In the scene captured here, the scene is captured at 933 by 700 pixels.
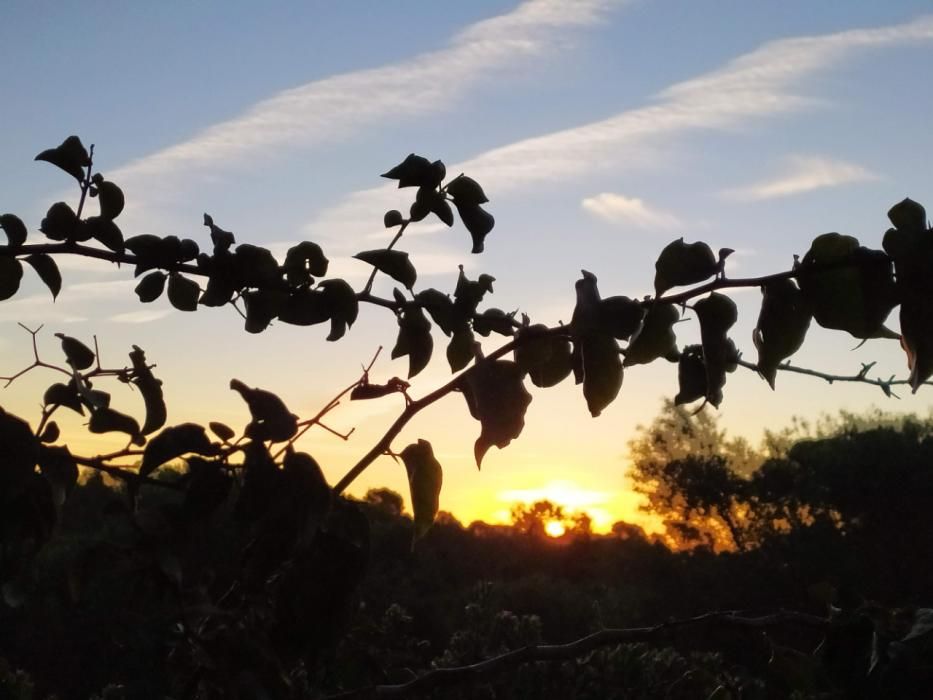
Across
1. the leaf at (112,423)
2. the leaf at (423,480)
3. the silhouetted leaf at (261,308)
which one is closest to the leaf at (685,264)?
the leaf at (423,480)

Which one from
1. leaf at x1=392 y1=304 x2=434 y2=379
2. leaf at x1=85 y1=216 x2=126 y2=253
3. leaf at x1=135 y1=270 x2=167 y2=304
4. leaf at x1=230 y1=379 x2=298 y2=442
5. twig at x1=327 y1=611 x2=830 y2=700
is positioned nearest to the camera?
leaf at x1=230 y1=379 x2=298 y2=442

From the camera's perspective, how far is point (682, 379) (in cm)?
110

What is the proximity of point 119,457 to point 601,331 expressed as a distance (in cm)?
57

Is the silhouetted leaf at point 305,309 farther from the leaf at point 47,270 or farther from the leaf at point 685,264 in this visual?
the leaf at point 685,264

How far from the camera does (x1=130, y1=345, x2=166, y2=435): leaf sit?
1.27m

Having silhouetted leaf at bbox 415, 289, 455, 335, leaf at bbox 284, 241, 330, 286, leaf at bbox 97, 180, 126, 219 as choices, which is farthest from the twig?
leaf at bbox 97, 180, 126, 219

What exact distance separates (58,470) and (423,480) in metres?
0.37

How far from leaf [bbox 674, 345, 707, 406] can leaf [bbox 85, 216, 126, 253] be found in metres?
0.71

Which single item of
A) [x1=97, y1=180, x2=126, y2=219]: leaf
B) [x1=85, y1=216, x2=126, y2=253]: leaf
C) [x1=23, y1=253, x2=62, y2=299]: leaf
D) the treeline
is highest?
[x1=97, y1=180, x2=126, y2=219]: leaf

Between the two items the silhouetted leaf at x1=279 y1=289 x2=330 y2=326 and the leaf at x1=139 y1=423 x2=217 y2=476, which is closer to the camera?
the leaf at x1=139 y1=423 x2=217 y2=476

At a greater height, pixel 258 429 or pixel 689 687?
pixel 258 429

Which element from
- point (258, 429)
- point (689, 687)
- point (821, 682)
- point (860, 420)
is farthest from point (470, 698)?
point (860, 420)

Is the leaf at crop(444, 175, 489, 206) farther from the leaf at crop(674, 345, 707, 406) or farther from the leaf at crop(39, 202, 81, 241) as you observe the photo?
the leaf at crop(39, 202, 81, 241)

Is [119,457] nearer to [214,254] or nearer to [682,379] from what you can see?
[214,254]
